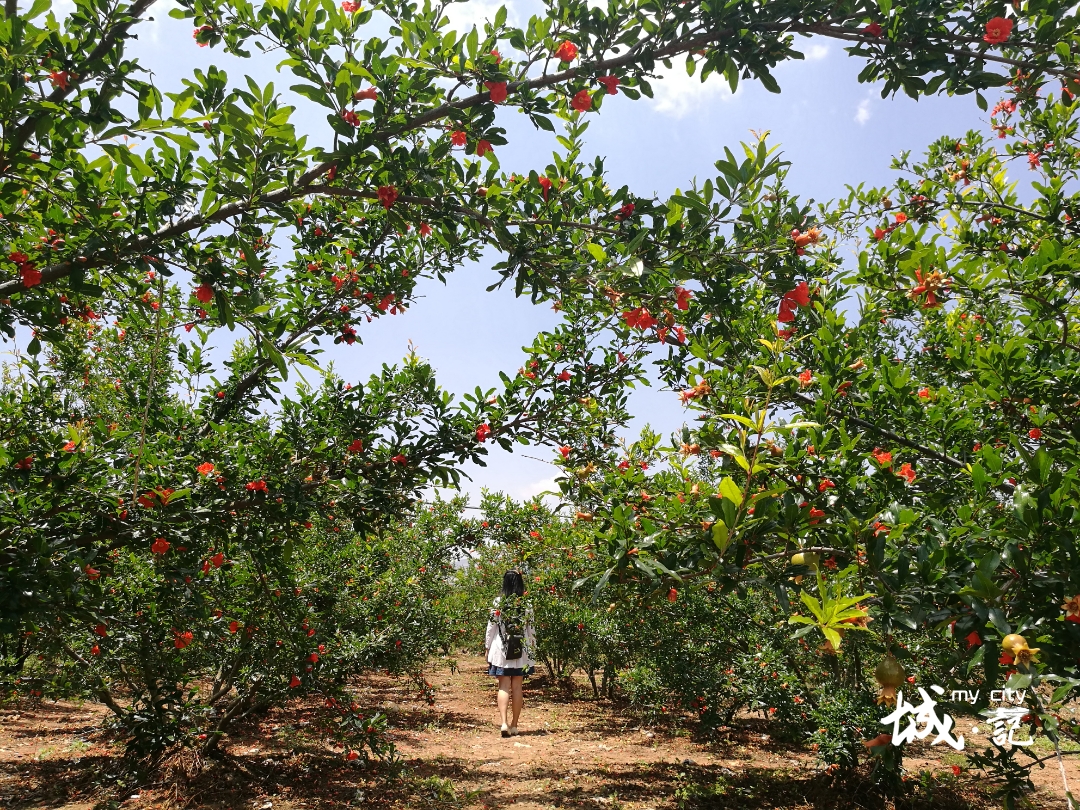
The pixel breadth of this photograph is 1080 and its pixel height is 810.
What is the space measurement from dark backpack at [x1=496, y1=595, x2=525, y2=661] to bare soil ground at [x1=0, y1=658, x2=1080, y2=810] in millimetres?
927

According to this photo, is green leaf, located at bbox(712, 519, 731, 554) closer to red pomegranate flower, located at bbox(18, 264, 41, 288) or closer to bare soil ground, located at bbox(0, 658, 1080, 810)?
red pomegranate flower, located at bbox(18, 264, 41, 288)

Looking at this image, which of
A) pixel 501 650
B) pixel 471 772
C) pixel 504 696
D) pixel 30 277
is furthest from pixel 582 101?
pixel 504 696

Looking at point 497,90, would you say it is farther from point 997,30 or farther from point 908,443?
point 908,443

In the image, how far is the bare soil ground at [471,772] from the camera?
402 centimetres

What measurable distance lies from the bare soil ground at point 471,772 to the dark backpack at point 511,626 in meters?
0.93

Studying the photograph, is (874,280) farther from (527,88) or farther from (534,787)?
(534,787)

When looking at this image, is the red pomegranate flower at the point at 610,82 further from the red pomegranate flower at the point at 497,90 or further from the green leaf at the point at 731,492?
the green leaf at the point at 731,492

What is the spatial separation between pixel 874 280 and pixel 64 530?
3697 mm

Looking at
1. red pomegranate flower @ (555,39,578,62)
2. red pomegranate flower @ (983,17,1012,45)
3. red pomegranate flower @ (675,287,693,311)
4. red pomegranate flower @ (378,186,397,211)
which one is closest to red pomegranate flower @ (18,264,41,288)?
red pomegranate flower @ (378,186,397,211)

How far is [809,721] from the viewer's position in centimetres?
488

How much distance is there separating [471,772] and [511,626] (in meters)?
1.82

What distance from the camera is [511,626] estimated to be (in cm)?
668

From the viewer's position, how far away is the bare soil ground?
4.02m

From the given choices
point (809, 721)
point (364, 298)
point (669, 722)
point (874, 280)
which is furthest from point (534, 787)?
point (874, 280)
